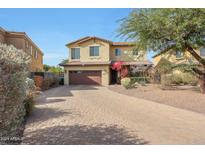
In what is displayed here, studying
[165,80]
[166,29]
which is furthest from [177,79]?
[166,29]

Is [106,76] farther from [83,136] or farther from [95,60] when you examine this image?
[83,136]

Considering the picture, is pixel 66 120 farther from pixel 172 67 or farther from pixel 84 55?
pixel 84 55

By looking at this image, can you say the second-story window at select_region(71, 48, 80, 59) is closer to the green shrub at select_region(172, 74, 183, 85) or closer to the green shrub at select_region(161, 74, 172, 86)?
the green shrub at select_region(161, 74, 172, 86)

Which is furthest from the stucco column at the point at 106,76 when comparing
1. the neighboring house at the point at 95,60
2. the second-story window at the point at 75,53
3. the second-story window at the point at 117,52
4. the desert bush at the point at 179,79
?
the desert bush at the point at 179,79

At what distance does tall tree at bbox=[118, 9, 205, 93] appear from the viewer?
12.4 meters

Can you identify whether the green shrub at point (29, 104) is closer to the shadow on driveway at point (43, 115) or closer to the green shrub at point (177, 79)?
the shadow on driveway at point (43, 115)

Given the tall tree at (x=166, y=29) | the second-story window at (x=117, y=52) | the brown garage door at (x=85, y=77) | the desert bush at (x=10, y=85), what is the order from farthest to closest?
the second-story window at (x=117, y=52) → the brown garage door at (x=85, y=77) → the tall tree at (x=166, y=29) → the desert bush at (x=10, y=85)

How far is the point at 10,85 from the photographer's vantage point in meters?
4.39

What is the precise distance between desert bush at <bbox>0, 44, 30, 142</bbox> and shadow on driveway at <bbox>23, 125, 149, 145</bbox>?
3.89 feet

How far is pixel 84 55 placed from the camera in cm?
3056

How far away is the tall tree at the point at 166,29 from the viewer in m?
12.4

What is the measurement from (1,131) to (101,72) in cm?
2486

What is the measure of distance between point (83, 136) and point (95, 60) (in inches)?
964

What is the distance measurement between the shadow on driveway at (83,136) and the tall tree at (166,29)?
837 centimetres
